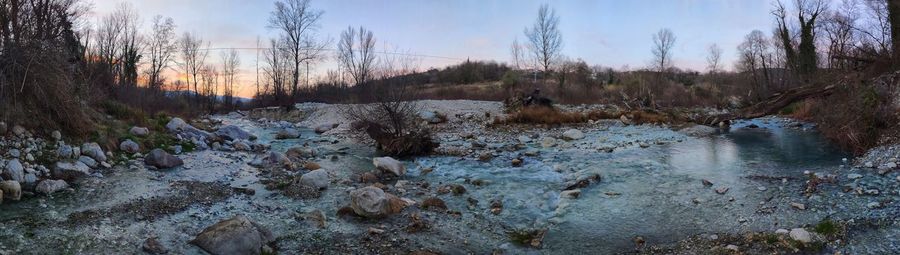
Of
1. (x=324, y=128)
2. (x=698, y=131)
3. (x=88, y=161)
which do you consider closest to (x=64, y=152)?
(x=88, y=161)

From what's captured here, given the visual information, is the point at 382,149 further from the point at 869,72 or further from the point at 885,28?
the point at 885,28

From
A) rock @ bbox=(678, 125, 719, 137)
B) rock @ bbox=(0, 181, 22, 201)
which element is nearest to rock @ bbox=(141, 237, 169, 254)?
rock @ bbox=(0, 181, 22, 201)

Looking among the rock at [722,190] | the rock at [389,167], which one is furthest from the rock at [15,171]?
the rock at [722,190]

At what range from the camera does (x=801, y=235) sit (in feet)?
19.3

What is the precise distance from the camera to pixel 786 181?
8.87 meters

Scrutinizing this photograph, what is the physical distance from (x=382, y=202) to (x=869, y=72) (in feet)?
46.1

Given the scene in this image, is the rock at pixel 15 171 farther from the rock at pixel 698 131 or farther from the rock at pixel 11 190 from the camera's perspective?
the rock at pixel 698 131

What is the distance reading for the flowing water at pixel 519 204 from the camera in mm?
6309

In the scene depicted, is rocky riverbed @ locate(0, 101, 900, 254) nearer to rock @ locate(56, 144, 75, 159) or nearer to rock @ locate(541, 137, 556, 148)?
rock @ locate(56, 144, 75, 159)

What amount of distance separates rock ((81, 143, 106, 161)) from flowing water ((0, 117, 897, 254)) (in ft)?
2.15

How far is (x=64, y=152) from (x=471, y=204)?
Answer: 726 centimetres

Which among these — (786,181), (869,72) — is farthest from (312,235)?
(869,72)

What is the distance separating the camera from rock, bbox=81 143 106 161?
32.1 ft

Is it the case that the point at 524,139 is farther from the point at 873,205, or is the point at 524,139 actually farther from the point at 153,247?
the point at 153,247
